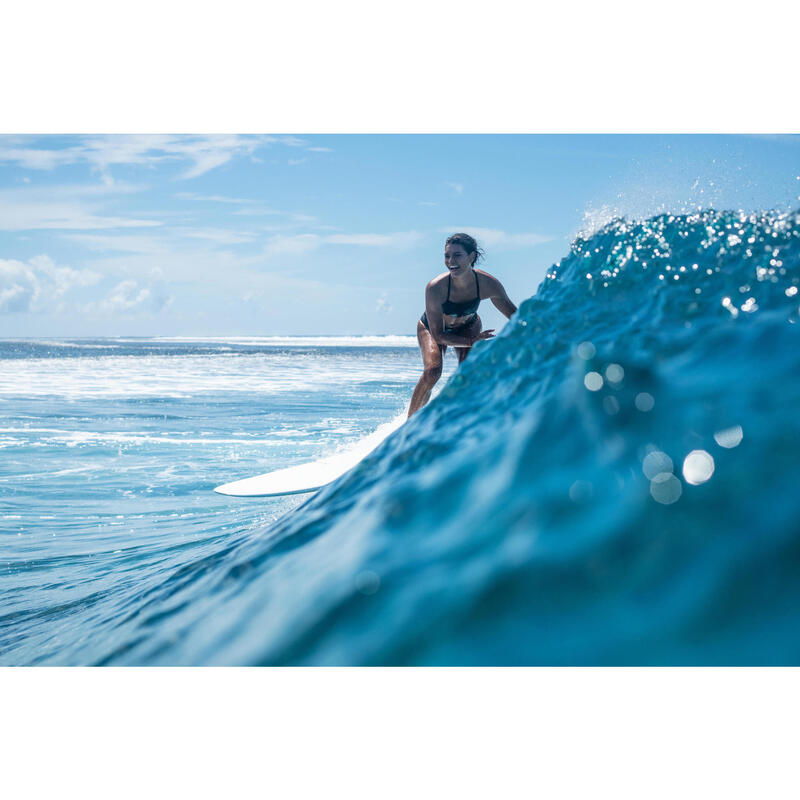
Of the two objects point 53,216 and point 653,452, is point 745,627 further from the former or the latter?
point 53,216

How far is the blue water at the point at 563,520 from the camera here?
132cm

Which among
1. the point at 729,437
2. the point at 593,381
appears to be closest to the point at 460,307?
the point at 593,381

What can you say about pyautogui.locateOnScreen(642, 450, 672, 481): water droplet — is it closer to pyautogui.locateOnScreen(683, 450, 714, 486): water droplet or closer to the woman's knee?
pyautogui.locateOnScreen(683, 450, 714, 486): water droplet

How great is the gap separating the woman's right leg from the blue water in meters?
1.53

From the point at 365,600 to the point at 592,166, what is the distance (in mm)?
3392

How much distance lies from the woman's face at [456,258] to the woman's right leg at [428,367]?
50 cm

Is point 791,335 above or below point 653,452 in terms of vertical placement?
above

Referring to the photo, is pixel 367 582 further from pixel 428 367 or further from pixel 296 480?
pixel 296 480

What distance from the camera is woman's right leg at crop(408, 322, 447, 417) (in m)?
4.27

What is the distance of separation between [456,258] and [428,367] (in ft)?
2.34
